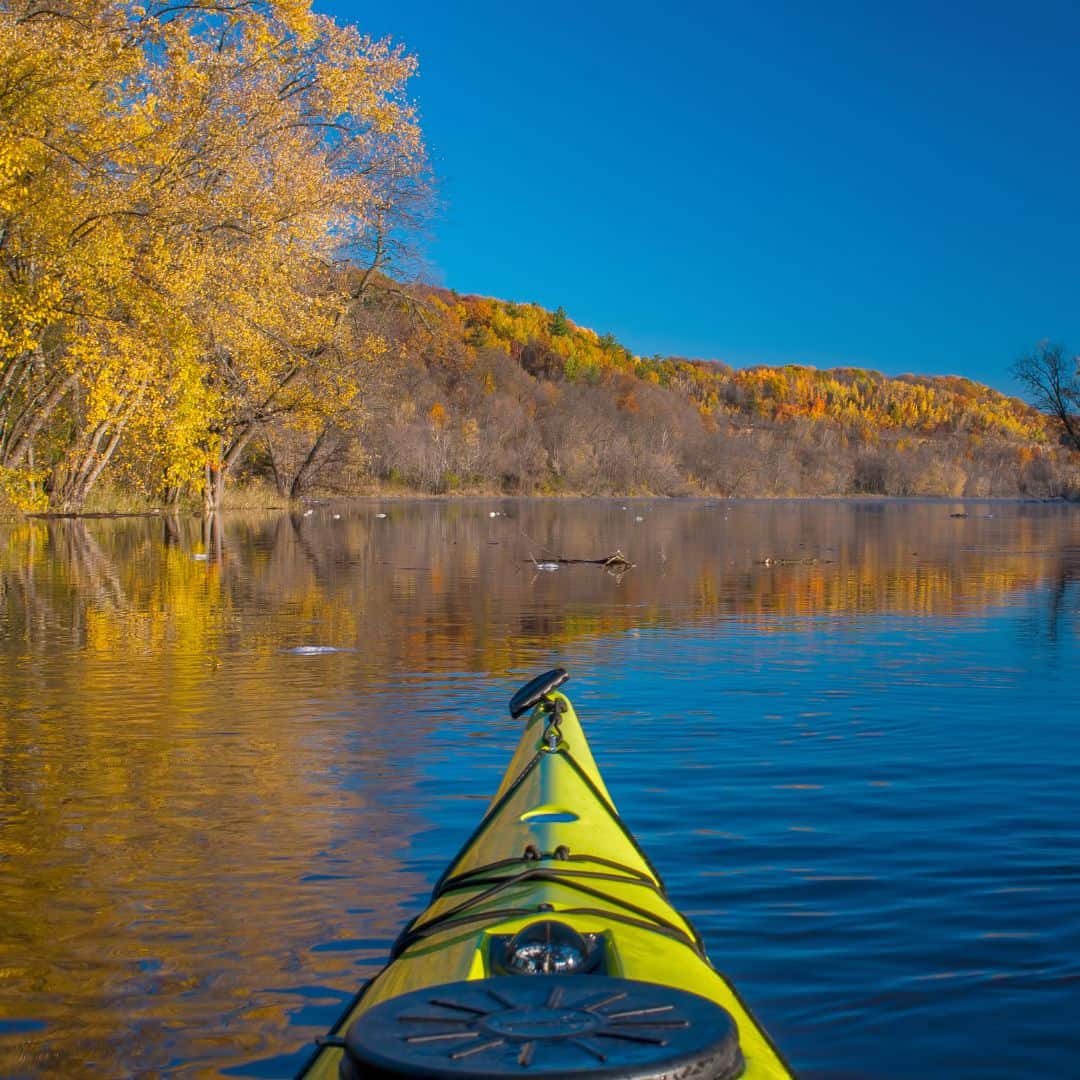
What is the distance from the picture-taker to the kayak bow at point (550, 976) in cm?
218

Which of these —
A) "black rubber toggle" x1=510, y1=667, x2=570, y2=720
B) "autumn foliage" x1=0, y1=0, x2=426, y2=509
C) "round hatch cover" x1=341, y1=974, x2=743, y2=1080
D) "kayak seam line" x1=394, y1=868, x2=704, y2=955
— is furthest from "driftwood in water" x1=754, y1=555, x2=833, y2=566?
"round hatch cover" x1=341, y1=974, x2=743, y2=1080

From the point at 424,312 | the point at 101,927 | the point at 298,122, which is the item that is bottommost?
the point at 101,927

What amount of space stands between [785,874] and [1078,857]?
127 centimetres

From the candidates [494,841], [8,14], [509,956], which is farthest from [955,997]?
[8,14]

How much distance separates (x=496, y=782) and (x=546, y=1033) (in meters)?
4.31

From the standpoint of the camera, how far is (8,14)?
65.0ft

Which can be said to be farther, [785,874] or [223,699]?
[223,699]

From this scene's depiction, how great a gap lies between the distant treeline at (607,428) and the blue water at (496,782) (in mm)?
26159

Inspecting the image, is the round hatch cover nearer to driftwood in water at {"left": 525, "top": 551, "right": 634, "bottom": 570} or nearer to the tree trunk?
driftwood in water at {"left": 525, "top": 551, "right": 634, "bottom": 570}

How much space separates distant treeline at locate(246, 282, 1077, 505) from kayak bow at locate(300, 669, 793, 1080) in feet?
109

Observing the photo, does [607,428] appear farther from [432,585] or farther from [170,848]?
[170,848]

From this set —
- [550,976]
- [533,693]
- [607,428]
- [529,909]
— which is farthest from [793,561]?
[607,428]

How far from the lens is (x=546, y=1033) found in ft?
7.36

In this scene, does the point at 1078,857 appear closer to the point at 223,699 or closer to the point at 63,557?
the point at 223,699
